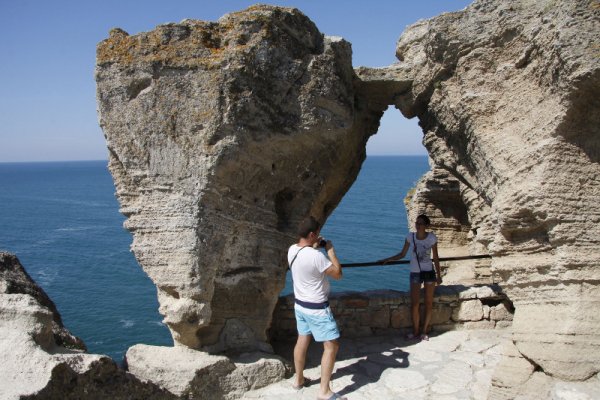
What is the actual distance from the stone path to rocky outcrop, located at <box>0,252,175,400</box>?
187cm

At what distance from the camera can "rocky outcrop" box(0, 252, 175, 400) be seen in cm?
388

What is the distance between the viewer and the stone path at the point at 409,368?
18.6 feet

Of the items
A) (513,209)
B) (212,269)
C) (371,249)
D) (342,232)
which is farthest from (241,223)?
(342,232)

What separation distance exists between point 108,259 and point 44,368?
33.9 m

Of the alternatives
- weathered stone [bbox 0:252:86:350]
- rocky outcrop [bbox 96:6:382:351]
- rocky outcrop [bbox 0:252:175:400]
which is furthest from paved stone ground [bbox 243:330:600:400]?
weathered stone [bbox 0:252:86:350]

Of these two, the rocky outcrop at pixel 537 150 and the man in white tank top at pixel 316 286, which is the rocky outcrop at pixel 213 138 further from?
the rocky outcrop at pixel 537 150

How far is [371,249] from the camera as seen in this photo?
3634 cm

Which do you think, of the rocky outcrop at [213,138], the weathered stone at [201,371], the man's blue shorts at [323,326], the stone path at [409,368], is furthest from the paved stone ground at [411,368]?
the rocky outcrop at [213,138]

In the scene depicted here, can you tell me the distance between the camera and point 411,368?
245 inches

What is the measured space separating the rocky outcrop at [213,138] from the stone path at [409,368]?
1.09 meters

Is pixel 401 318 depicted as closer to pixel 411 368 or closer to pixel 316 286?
pixel 411 368

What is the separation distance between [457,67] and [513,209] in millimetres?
1764

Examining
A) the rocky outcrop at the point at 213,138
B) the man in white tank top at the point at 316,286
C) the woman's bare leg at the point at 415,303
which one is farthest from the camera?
the woman's bare leg at the point at 415,303

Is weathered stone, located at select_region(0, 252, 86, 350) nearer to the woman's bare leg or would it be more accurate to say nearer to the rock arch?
the rock arch
